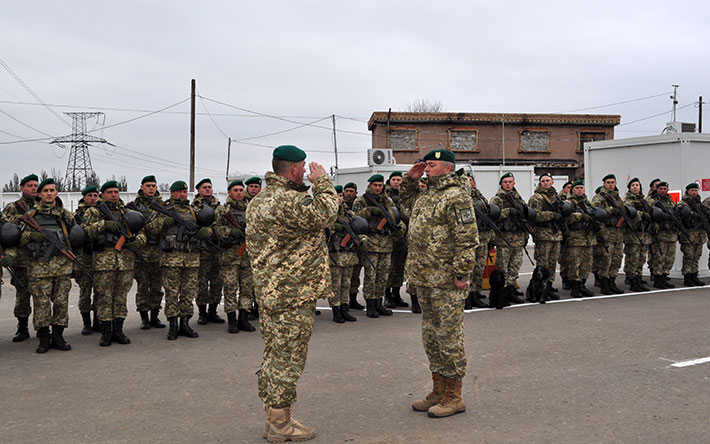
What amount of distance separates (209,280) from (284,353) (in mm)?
4719

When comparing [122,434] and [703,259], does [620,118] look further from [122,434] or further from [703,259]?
[122,434]

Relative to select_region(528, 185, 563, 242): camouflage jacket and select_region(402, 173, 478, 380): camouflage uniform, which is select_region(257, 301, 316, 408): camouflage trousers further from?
select_region(528, 185, 563, 242): camouflage jacket

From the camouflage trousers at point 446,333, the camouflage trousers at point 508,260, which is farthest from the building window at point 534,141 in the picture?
the camouflage trousers at point 446,333

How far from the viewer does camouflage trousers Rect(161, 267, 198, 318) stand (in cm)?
735

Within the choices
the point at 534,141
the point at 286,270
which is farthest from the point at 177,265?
the point at 534,141

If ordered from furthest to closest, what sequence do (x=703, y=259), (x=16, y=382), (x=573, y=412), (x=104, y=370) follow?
(x=703, y=259), (x=104, y=370), (x=16, y=382), (x=573, y=412)

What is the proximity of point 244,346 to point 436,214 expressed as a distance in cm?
328

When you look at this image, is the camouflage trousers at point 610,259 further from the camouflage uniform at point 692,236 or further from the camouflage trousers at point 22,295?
the camouflage trousers at point 22,295

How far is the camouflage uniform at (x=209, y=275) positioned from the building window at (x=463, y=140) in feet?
99.8

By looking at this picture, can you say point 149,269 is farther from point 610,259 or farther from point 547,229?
point 610,259

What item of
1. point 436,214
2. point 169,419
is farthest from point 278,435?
point 436,214

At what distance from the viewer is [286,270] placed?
4090mm

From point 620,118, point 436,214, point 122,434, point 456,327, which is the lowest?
point 122,434

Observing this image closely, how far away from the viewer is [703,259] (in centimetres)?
1223
